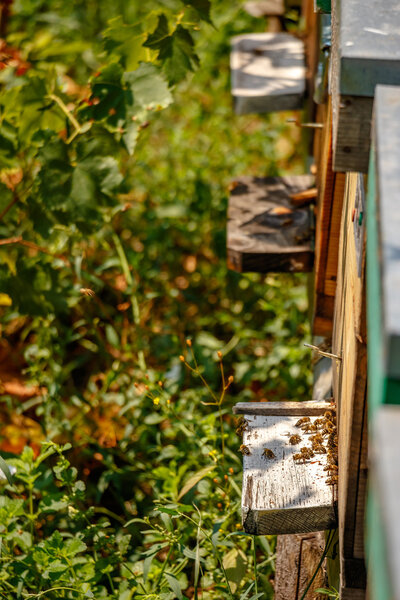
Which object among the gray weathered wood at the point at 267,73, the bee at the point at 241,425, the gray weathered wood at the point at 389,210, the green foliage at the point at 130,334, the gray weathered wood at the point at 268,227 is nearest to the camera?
the gray weathered wood at the point at 389,210

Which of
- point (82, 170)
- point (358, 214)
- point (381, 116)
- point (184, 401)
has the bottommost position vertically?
point (184, 401)

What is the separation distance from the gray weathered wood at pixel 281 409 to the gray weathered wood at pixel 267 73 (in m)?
1.77

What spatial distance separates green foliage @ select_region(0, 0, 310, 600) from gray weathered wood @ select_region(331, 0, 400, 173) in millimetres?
1023

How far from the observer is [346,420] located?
158 centimetres

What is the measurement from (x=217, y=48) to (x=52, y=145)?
10.0 feet

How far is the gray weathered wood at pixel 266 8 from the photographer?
444 centimetres

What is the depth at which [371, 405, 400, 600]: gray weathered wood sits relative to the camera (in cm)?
76

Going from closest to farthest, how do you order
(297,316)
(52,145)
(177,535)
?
(177,535), (52,145), (297,316)

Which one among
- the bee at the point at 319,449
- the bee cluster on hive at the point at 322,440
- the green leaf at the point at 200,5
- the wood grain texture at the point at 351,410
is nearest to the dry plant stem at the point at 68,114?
the green leaf at the point at 200,5

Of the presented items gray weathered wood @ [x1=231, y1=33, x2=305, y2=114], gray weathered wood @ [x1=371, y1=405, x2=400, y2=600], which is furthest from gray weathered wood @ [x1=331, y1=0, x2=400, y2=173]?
gray weathered wood @ [x1=231, y1=33, x2=305, y2=114]

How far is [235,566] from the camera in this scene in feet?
7.02

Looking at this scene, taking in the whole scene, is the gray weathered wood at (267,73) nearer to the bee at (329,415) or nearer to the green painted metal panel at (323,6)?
the green painted metal panel at (323,6)

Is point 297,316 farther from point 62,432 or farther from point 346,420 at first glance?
point 346,420

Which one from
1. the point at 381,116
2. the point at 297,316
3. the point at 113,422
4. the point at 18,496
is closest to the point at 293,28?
the point at 297,316
